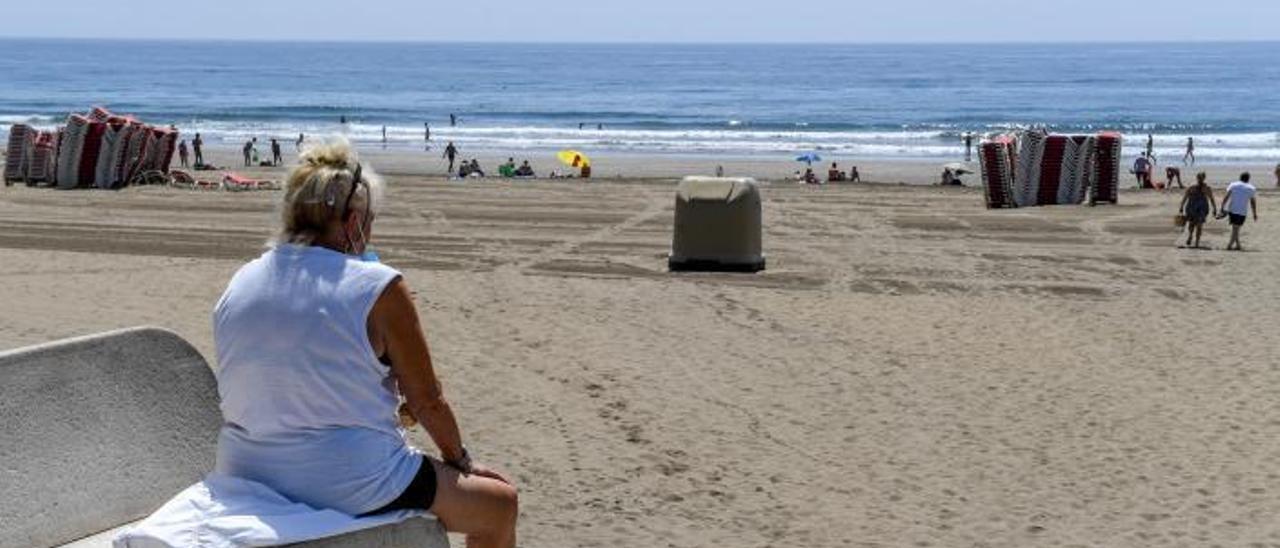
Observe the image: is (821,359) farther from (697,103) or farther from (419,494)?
(697,103)

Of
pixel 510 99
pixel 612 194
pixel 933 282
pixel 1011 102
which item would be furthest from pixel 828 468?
pixel 510 99

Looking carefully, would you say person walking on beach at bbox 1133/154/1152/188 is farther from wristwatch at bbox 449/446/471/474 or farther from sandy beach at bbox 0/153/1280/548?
wristwatch at bbox 449/446/471/474

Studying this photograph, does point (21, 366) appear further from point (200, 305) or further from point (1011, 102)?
point (1011, 102)

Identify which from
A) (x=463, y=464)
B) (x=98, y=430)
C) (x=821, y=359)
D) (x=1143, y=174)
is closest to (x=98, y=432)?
(x=98, y=430)

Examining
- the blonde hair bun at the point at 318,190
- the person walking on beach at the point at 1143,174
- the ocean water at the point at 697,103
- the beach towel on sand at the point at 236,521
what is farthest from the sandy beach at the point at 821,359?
the ocean water at the point at 697,103

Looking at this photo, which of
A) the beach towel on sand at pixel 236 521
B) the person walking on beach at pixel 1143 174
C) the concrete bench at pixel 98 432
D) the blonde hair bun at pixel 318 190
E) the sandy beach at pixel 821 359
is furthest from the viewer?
the person walking on beach at pixel 1143 174

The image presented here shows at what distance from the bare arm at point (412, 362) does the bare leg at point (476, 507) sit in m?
0.06

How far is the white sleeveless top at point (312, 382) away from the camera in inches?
152

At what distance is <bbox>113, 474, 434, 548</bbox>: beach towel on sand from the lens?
3820 millimetres

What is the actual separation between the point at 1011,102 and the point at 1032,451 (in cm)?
7608

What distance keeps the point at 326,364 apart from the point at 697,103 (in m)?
80.8

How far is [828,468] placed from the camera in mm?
8039

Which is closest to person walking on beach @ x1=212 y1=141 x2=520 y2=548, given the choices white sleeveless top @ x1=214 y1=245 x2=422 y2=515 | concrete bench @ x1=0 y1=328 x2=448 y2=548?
white sleeveless top @ x1=214 y1=245 x2=422 y2=515

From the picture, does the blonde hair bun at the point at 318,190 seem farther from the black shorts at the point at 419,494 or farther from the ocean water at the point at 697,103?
the ocean water at the point at 697,103
